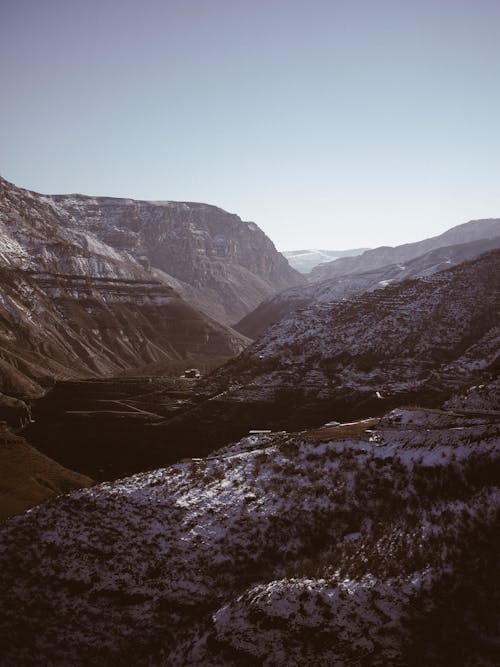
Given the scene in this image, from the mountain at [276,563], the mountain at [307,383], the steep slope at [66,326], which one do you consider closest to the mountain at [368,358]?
the mountain at [307,383]

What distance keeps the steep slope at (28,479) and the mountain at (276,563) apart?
61.2 ft

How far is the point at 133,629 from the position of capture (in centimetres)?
2316

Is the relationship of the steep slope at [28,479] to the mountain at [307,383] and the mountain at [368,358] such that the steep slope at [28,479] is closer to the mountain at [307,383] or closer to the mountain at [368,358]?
the mountain at [307,383]

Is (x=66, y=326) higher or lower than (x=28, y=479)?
higher

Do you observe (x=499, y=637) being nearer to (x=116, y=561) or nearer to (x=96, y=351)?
(x=116, y=561)

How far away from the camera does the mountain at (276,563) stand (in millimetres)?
20312

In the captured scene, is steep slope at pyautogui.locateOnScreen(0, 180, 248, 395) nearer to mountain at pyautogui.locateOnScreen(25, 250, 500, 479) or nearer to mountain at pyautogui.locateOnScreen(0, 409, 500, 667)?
mountain at pyautogui.locateOnScreen(25, 250, 500, 479)

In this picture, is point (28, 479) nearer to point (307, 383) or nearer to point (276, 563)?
point (276, 563)

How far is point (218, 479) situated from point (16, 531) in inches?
418

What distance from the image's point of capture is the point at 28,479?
55656mm

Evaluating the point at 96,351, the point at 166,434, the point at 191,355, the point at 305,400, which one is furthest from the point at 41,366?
the point at 305,400

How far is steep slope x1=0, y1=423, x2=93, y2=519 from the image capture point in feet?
160

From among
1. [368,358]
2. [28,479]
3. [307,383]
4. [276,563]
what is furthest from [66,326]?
[276,563]

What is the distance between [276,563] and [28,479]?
3898 centimetres
